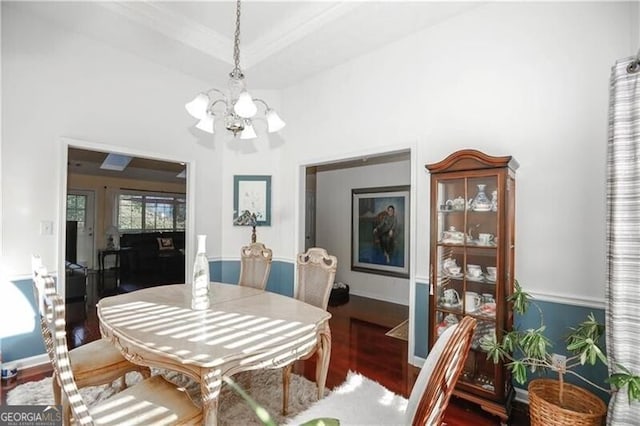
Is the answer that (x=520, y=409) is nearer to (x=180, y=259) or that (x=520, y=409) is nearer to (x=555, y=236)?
(x=555, y=236)

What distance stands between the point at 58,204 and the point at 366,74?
10.7 feet

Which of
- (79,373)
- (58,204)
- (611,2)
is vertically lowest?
(79,373)

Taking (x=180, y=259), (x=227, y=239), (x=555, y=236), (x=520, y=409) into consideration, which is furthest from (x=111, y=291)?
(x=555, y=236)

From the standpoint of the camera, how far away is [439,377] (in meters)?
0.86

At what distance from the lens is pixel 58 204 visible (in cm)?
280

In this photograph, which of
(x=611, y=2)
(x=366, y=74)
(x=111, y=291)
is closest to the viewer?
(x=611, y=2)

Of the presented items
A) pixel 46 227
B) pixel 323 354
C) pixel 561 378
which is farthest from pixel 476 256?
pixel 46 227

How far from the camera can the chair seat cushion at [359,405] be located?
4.39 feet

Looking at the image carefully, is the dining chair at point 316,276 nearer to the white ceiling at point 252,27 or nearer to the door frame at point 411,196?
the door frame at point 411,196

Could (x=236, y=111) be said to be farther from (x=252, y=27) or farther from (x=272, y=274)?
(x=272, y=274)

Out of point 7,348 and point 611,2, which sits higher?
point 611,2

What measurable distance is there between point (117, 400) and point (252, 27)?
10.7 feet

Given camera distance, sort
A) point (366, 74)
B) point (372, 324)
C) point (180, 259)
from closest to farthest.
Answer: point (366, 74) < point (372, 324) < point (180, 259)

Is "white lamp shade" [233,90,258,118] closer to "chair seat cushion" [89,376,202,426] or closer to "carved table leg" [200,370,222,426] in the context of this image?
"carved table leg" [200,370,222,426]
